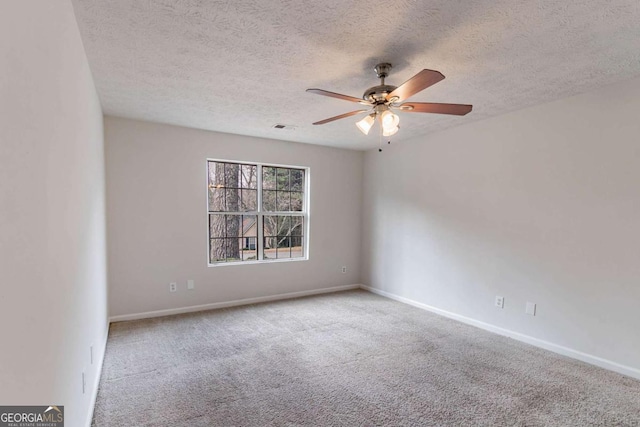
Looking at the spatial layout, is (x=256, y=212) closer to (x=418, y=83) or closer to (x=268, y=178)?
(x=268, y=178)

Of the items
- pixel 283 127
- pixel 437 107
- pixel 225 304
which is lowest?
pixel 225 304

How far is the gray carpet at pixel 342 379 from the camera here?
6.94 ft

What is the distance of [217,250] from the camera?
4.49 meters

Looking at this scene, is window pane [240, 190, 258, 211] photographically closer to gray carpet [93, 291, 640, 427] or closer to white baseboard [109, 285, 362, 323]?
white baseboard [109, 285, 362, 323]

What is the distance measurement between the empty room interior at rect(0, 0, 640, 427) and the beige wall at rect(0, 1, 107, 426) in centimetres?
1

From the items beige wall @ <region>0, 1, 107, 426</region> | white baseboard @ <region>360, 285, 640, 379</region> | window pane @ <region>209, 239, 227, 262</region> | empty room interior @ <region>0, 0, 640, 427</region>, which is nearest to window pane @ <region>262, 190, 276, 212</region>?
empty room interior @ <region>0, 0, 640, 427</region>

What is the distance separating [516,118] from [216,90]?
3058 mm

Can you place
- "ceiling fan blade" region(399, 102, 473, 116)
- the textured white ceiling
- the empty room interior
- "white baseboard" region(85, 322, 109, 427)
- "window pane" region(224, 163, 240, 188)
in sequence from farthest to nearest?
"window pane" region(224, 163, 240, 188), "ceiling fan blade" region(399, 102, 473, 116), "white baseboard" region(85, 322, 109, 427), the textured white ceiling, the empty room interior

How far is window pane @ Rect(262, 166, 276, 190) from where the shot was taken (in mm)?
4844

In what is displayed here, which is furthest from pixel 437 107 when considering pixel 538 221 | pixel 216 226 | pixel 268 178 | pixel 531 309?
pixel 216 226

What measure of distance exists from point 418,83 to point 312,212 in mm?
3383

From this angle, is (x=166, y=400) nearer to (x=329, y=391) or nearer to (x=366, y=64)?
(x=329, y=391)

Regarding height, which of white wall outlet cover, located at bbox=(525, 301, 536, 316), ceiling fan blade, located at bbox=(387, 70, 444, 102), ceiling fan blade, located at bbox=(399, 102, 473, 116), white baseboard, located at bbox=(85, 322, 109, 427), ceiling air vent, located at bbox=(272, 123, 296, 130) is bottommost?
white baseboard, located at bbox=(85, 322, 109, 427)

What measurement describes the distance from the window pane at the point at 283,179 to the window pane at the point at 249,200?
421mm
